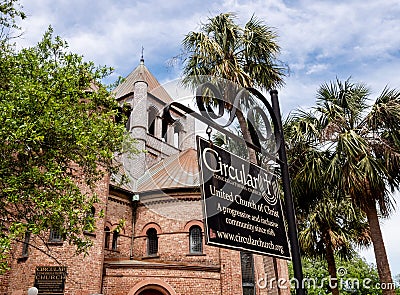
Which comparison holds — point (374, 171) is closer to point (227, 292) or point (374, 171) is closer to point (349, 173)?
point (349, 173)

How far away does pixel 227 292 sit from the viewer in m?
16.0

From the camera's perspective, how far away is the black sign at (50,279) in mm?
14383

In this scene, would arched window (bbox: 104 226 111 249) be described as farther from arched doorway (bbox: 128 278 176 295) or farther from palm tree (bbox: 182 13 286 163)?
palm tree (bbox: 182 13 286 163)

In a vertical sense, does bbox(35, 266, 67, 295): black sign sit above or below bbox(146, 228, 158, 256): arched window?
below

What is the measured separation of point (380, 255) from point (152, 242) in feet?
36.6

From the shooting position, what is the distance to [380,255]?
10617 mm

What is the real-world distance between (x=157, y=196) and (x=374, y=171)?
10680mm

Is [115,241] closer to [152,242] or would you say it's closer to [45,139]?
[152,242]

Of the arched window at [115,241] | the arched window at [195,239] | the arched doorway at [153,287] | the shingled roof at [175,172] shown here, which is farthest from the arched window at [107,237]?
the arched window at [195,239]

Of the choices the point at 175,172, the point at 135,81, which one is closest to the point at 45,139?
the point at 175,172

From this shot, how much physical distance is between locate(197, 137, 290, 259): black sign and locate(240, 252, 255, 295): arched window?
43.3 ft

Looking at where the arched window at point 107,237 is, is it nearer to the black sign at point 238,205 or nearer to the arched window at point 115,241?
the arched window at point 115,241

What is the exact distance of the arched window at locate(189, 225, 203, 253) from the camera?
1758 centimetres

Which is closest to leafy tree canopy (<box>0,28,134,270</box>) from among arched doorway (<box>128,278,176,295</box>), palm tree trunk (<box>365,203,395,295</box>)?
arched doorway (<box>128,278,176,295</box>)
